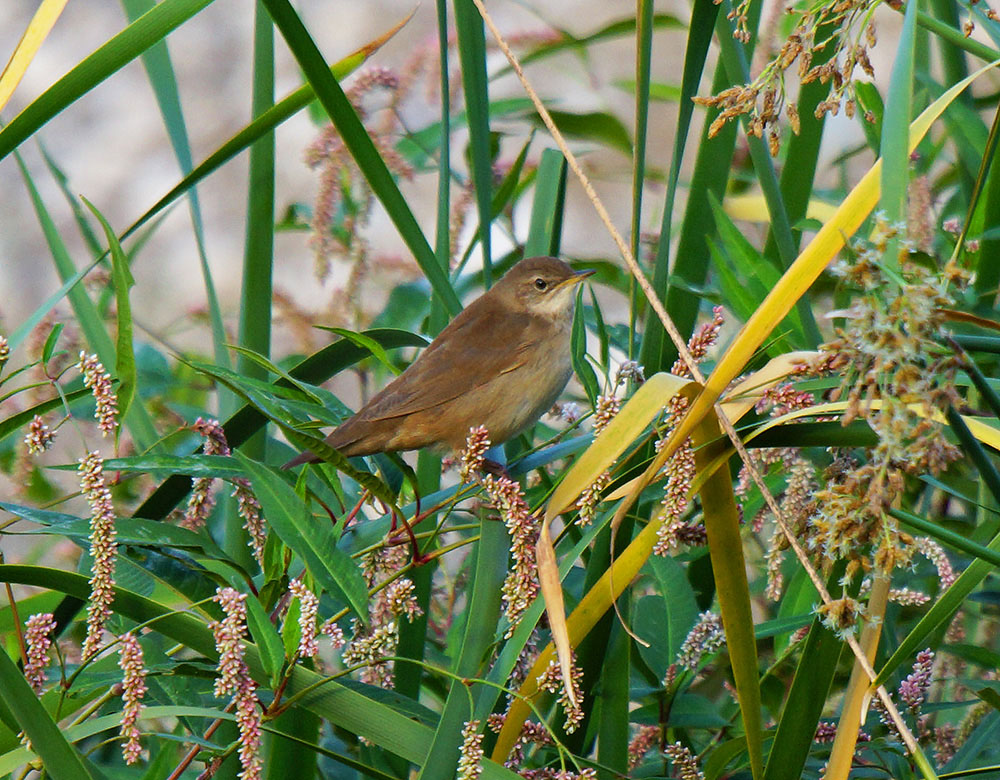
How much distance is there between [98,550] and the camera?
1.31m

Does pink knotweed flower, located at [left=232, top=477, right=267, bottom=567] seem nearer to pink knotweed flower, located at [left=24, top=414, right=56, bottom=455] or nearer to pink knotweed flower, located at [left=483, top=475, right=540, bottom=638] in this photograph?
pink knotweed flower, located at [left=24, top=414, right=56, bottom=455]

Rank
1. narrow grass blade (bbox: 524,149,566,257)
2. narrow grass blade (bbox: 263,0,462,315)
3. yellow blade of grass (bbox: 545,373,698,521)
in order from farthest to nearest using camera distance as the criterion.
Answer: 1. narrow grass blade (bbox: 524,149,566,257)
2. narrow grass blade (bbox: 263,0,462,315)
3. yellow blade of grass (bbox: 545,373,698,521)

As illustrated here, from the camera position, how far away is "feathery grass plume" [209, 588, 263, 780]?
1.27 metres

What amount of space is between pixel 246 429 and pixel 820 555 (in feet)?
3.28

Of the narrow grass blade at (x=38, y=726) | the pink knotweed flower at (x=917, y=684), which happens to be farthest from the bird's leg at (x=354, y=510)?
the pink knotweed flower at (x=917, y=684)

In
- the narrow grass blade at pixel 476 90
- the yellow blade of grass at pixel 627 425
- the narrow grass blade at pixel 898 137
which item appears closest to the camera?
the narrow grass blade at pixel 898 137

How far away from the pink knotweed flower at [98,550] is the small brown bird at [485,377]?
88 cm

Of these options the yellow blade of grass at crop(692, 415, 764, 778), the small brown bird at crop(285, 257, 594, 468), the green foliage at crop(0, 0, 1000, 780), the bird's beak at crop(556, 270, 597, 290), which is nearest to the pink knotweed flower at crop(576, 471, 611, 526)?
the green foliage at crop(0, 0, 1000, 780)

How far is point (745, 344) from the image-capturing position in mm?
1315

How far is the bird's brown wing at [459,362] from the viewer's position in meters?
2.42

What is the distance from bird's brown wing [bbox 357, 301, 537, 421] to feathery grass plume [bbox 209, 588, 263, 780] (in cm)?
101

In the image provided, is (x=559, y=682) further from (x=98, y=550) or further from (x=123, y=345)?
(x=123, y=345)

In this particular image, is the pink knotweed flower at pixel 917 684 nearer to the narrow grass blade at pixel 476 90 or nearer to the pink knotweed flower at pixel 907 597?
the pink knotweed flower at pixel 907 597

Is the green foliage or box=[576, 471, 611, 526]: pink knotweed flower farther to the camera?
box=[576, 471, 611, 526]: pink knotweed flower
